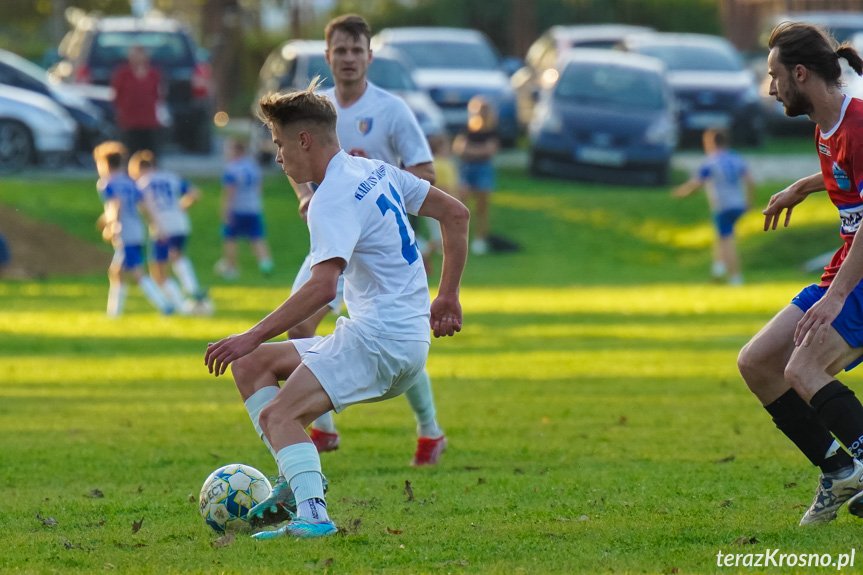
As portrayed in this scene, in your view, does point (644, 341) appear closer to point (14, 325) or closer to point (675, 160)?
point (14, 325)

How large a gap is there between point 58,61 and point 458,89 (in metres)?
8.70

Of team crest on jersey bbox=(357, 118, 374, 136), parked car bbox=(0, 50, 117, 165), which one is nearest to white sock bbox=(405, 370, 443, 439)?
team crest on jersey bbox=(357, 118, 374, 136)

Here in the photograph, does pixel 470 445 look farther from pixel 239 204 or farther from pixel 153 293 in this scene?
pixel 239 204

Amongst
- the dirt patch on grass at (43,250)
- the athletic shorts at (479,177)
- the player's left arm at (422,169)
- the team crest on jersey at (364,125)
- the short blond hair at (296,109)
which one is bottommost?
the dirt patch on grass at (43,250)

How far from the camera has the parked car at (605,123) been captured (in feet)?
78.9

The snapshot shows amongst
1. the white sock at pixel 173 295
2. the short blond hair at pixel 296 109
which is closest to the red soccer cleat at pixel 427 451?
the short blond hair at pixel 296 109

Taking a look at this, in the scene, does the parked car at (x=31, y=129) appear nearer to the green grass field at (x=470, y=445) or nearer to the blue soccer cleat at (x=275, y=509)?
the green grass field at (x=470, y=445)

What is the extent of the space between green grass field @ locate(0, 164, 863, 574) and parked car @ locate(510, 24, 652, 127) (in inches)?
446

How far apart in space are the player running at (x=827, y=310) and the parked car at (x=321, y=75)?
15.7 metres

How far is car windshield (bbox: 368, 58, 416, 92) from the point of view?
22.2m

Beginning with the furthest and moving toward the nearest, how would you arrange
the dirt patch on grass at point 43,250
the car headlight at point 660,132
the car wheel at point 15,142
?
the car headlight at point 660,132 → the car wheel at point 15,142 → the dirt patch on grass at point 43,250

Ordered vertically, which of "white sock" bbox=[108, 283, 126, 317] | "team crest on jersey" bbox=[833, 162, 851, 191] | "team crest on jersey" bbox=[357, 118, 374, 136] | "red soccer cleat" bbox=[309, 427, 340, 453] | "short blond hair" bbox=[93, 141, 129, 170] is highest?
"team crest on jersey" bbox=[357, 118, 374, 136]

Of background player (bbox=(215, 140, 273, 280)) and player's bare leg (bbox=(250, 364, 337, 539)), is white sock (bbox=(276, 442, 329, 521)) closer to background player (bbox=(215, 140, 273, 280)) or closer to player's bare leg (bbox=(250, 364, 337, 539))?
player's bare leg (bbox=(250, 364, 337, 539))

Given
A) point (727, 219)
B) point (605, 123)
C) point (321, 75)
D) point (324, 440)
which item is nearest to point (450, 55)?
point (605, 123)
